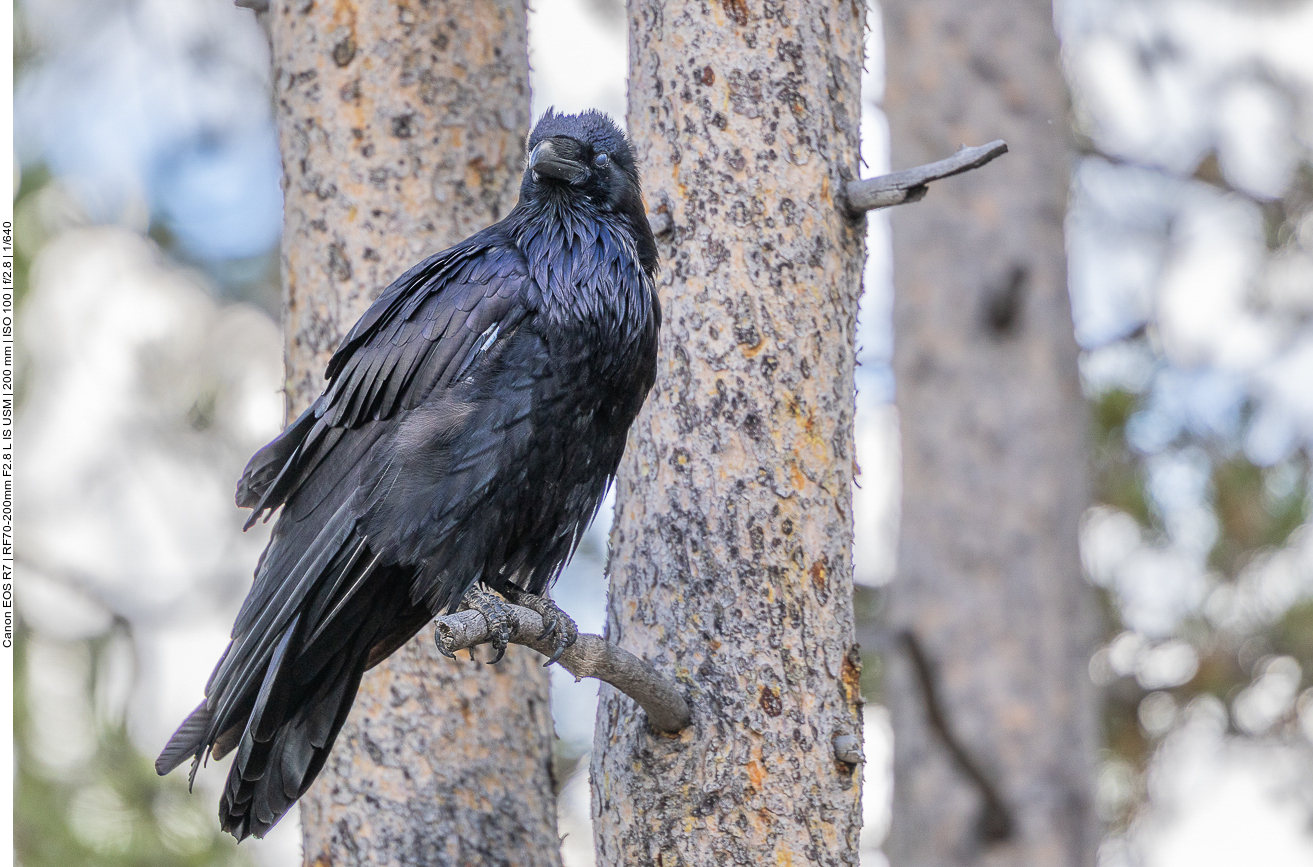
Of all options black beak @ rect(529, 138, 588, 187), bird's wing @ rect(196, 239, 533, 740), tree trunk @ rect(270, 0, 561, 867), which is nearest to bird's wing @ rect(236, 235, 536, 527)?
bird's wing @ rect(196, 239, 533, 740)

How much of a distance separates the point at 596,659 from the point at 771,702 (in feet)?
1.71

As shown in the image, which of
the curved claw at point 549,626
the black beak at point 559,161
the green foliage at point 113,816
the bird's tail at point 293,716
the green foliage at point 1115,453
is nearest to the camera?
the curved claw at point 549,626

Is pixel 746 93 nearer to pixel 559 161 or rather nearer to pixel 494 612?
pixel 559 161

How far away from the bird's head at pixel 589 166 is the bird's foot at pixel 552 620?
2.90 feet

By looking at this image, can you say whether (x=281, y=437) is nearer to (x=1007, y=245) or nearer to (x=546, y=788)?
(x=546, y=788)

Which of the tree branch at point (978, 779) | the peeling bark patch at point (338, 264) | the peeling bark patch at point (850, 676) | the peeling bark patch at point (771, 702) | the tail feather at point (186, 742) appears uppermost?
the peeling bark patch at point (338, 264)

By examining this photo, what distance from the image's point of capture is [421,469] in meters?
2.80

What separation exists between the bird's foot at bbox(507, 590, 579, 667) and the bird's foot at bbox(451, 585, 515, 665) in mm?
75

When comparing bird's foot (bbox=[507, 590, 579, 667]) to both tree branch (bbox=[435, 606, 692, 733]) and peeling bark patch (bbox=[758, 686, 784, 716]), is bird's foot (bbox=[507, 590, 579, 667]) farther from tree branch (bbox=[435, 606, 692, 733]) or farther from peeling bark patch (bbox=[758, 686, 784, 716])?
peeling bark patch (bbox=[758, 686, 784, 716])

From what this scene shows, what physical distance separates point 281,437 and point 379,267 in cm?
88

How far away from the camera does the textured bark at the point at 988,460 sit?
5902mm

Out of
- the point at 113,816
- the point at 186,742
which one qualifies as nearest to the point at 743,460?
the point at 186,742

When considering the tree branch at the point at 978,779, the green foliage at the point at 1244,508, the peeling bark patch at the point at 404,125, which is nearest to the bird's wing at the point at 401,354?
the peeling bark patch at the point at 404,125

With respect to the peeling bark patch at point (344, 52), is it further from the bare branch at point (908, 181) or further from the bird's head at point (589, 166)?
the bare branch at point (908, 181)
